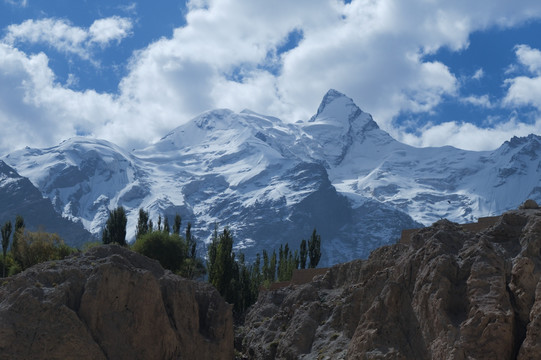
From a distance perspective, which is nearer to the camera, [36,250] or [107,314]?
[107,314]

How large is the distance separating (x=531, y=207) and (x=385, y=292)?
8747mm

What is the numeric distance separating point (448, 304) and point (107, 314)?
629 inches

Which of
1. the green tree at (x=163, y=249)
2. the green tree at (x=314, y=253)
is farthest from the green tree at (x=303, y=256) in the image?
the green tree at (x=163, y=249)

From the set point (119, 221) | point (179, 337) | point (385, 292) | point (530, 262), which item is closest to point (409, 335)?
point (385, 292)

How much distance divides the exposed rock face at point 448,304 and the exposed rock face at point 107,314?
5722 mm

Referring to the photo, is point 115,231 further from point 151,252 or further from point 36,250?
point 36,250

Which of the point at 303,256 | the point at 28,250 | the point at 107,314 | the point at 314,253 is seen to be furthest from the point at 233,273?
the point at 107,314

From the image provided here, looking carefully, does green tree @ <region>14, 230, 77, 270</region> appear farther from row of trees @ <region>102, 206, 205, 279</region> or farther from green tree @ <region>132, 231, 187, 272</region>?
green tree @ <region>132, 231, 187, 272</region>

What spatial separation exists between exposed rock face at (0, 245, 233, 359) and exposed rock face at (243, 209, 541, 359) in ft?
18.8

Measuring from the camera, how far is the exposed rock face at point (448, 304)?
2780 cm

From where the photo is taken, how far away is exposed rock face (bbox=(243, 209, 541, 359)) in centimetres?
2780

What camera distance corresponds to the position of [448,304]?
30156 millimetres

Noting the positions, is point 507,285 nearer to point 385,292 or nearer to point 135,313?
point 385,292

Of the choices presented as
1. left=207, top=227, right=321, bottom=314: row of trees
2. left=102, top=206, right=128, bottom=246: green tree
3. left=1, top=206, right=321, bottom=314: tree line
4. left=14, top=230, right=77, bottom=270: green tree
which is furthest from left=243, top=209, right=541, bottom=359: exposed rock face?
left=102, top=206, right=128, bottom=246: green tree
